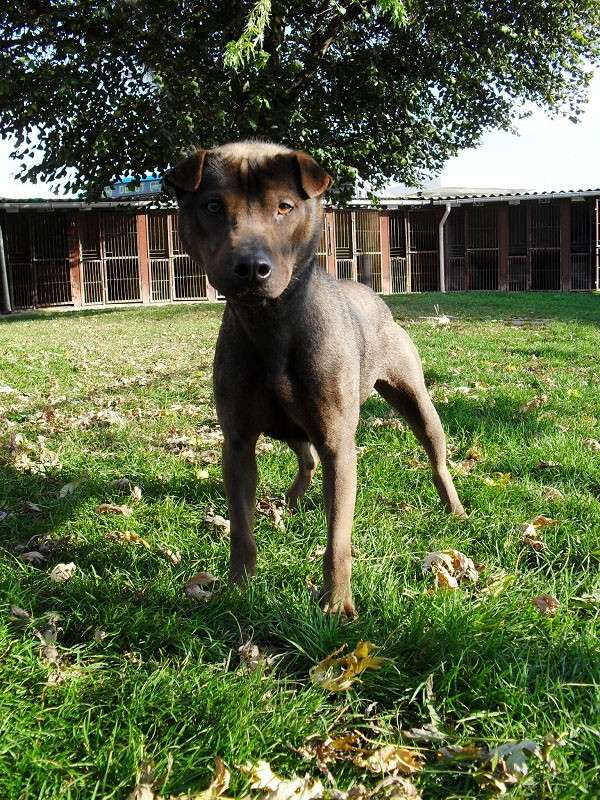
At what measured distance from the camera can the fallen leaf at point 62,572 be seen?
2.88 meters

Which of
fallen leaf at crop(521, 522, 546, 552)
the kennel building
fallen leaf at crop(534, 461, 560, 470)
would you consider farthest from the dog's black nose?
the kennel building

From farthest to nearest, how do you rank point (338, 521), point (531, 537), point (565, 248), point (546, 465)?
point (565, 248) < point (546, 465) < point (531, 537) < point (338, 521)

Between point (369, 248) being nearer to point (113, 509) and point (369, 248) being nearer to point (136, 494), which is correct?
point (136, 494)

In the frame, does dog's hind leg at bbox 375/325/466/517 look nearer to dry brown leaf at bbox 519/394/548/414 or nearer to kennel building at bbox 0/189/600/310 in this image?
dry brown leaf at bbox 519/394/548/414

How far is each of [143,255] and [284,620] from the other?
22867mm

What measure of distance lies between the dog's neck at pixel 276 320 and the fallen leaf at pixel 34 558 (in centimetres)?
132

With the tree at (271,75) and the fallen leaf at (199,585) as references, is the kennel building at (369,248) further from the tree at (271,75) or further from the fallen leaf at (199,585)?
the fallen leaf at (199,585)

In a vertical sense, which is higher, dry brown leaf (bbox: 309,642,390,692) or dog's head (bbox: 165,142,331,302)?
dog's head (bbox: 165,142,331,302)

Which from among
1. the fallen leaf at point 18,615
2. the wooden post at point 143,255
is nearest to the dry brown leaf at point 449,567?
the fallen leaf at point 18,615

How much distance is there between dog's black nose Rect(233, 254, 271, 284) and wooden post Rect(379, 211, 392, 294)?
24.5 meters

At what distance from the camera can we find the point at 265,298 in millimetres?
2469

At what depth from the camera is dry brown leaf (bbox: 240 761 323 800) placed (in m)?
1.74

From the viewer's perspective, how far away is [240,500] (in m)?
2.93

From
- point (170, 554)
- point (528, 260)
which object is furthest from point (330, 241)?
point (170, 554)
